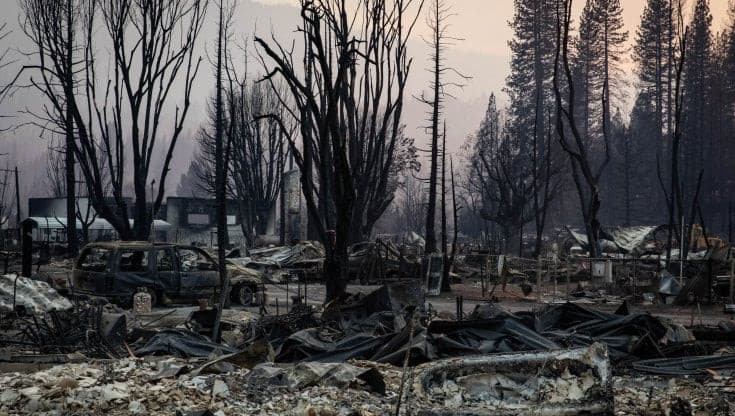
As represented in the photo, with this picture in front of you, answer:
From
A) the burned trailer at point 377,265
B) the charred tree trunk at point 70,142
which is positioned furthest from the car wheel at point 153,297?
the burned trailer at point 377,265

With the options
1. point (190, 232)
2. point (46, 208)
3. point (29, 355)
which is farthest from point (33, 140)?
point (29, 355)

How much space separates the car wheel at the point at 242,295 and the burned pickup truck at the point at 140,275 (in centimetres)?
77

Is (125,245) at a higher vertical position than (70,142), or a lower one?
lower

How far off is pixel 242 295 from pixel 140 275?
2.65m

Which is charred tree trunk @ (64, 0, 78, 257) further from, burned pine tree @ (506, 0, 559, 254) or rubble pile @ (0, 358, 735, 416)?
burned pine tree @ (506, 0, 559, 254)

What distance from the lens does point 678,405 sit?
23.2 feet

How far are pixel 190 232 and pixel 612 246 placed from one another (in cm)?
3343

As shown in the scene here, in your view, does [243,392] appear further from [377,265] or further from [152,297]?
[377,265]

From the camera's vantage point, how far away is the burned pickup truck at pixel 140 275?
15.5 metres

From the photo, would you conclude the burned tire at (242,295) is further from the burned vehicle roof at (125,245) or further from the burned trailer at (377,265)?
the burned trailer at (377,265)

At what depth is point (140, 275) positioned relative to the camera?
52.1 ft

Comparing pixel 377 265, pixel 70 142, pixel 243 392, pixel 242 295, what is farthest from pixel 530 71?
pixel 243 392

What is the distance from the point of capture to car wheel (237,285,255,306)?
17.6 m

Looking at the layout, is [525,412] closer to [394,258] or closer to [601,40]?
[394,258]
